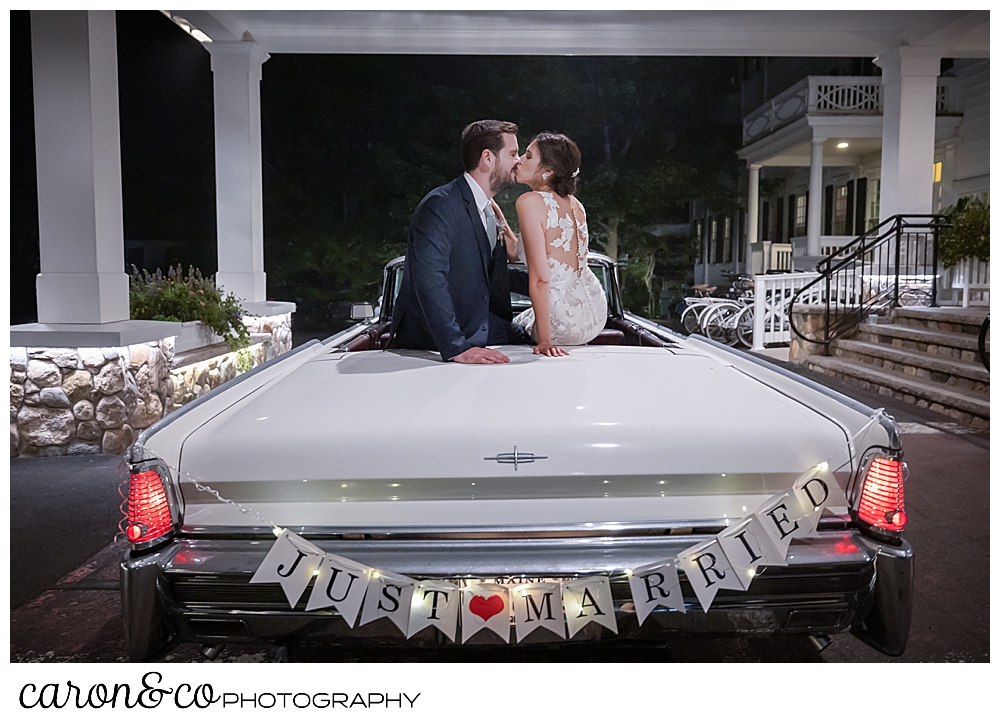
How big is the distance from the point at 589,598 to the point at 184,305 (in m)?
4.94

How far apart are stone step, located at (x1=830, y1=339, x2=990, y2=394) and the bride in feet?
12.0

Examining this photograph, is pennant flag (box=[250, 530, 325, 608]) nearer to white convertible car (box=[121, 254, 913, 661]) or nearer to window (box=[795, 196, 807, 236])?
white convertible car (box=[121, 254, 913, 661])

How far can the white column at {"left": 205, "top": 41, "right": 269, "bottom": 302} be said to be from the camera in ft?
24.3

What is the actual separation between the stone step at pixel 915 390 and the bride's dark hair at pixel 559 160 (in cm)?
359

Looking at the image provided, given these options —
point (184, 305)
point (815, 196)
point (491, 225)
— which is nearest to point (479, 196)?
point (491, 225)

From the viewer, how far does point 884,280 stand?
8.91 meters

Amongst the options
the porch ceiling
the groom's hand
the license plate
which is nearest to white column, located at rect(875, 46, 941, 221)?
the porch ceiling

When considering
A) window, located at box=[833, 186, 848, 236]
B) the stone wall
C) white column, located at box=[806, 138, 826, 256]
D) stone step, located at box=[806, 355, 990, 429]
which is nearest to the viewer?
the stone wall

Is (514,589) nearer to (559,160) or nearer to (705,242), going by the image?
(559,160)

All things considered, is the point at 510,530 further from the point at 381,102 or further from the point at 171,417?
the point at 381,102

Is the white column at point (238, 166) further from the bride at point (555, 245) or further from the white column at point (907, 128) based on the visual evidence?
the white column at point (907, 128)

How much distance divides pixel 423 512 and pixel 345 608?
253 millimetres

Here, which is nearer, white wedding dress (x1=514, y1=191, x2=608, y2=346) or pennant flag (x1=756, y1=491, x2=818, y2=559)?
pennant flag (x1=756, y1=491, x2=818, y2=559)

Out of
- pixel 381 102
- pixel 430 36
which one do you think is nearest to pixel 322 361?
pixel 430 36
